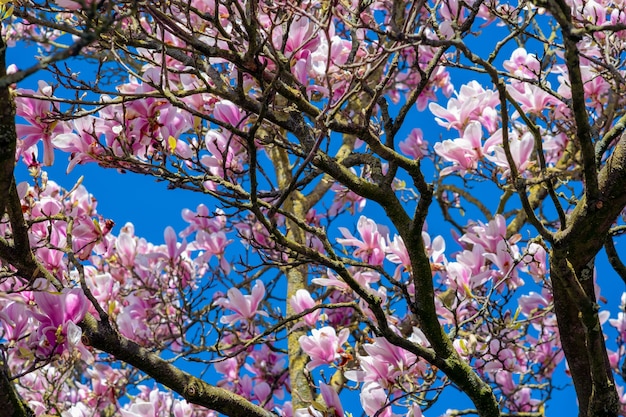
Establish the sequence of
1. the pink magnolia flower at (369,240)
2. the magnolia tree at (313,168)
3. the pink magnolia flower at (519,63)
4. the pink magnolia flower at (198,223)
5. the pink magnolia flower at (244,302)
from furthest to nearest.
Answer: the pink magnolia flower at (198,223) < the pink magnolia flower at (519,63) < the pink magnolia flower at (244,302) < the pink magnolia flower at (369,240) < the magnolia tree at (313,168)

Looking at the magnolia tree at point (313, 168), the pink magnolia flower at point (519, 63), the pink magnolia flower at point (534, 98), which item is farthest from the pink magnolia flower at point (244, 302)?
the pink magnolia flower at point (519, 63)

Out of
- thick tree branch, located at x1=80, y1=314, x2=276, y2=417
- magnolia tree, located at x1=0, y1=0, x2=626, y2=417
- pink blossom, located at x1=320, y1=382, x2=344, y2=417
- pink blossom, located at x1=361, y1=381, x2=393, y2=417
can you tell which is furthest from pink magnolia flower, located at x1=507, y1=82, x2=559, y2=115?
thick tree branch, located at x1=80, y1=314, x2=276, y2=417

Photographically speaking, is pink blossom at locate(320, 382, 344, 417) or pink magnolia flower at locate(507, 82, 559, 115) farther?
pink magnolia flower at locate(507, 82, 559, 115)

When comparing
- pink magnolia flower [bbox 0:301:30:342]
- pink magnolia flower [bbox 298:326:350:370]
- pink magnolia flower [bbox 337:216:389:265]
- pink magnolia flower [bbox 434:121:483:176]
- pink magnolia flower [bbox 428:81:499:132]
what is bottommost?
pink magnolia flower [bbox 0:301:30:342]

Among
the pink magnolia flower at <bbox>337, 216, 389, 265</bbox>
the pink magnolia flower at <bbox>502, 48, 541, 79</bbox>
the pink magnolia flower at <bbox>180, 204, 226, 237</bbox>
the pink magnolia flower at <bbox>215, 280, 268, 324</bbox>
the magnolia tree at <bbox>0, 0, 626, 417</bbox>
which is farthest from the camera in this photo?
the pink magnolia flower at <bbox>180, 204, 226, 237</bbox>

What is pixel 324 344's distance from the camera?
348cm

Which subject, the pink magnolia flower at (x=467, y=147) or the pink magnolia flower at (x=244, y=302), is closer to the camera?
the pink magnolia flower at (x=467, y=147)

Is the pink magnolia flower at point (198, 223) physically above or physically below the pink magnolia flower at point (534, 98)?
above

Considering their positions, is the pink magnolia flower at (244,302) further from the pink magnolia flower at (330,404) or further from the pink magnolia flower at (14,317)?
the pink magnolia flower at (14,317)

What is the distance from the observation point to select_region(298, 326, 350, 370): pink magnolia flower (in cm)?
347

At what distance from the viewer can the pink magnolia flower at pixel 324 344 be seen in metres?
3.47

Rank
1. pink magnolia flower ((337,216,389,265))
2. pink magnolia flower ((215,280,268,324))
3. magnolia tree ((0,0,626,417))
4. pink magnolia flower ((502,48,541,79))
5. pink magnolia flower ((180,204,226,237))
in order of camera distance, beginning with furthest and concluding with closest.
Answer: pink magnolia flower ((180,204,226,237)) → pink magnolia flower ((502,48,541,79)) → pink magnolia flower ((215,280,268,324)) → pink magnolia flower ((337,216,389,265)) → magnolia tree ((0,0,626,417))

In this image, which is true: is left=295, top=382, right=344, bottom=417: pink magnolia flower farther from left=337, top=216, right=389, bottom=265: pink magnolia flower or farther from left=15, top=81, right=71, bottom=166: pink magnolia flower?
left=15, top=81, right=71, bottom=166: pink magnolia flower

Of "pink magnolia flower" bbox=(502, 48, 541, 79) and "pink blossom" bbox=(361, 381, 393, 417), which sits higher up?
"pink magnolia flower" bbox=(502, 48, 541, 79)
